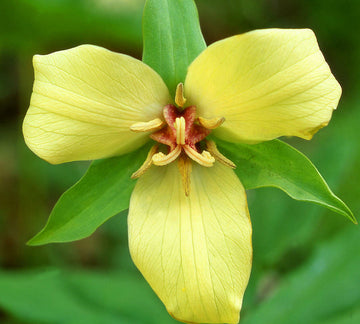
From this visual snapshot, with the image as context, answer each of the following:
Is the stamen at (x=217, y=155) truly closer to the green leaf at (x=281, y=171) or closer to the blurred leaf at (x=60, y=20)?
the green leaf at (x=281, y=171)

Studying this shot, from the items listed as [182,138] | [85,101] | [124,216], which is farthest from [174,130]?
[124,216]

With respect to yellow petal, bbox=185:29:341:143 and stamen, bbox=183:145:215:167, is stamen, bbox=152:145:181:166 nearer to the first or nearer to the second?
stamen, bbox=183:145:215:167

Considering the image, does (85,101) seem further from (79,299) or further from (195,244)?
(79,299)

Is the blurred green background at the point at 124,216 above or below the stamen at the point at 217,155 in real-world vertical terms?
below

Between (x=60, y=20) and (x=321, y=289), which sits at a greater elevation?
(x=60, y=20)

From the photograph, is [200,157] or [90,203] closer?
[200,157]

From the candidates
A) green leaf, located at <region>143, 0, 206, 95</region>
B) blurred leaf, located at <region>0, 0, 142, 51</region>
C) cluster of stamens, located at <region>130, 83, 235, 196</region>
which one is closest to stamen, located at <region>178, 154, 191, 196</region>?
cluster of stamens, located at <region>130, 83, 235, 196</region>

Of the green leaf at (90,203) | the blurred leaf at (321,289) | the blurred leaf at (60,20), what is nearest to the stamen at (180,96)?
the green leaf at (90,203)

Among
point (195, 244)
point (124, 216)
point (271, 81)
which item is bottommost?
point (124, 216)
